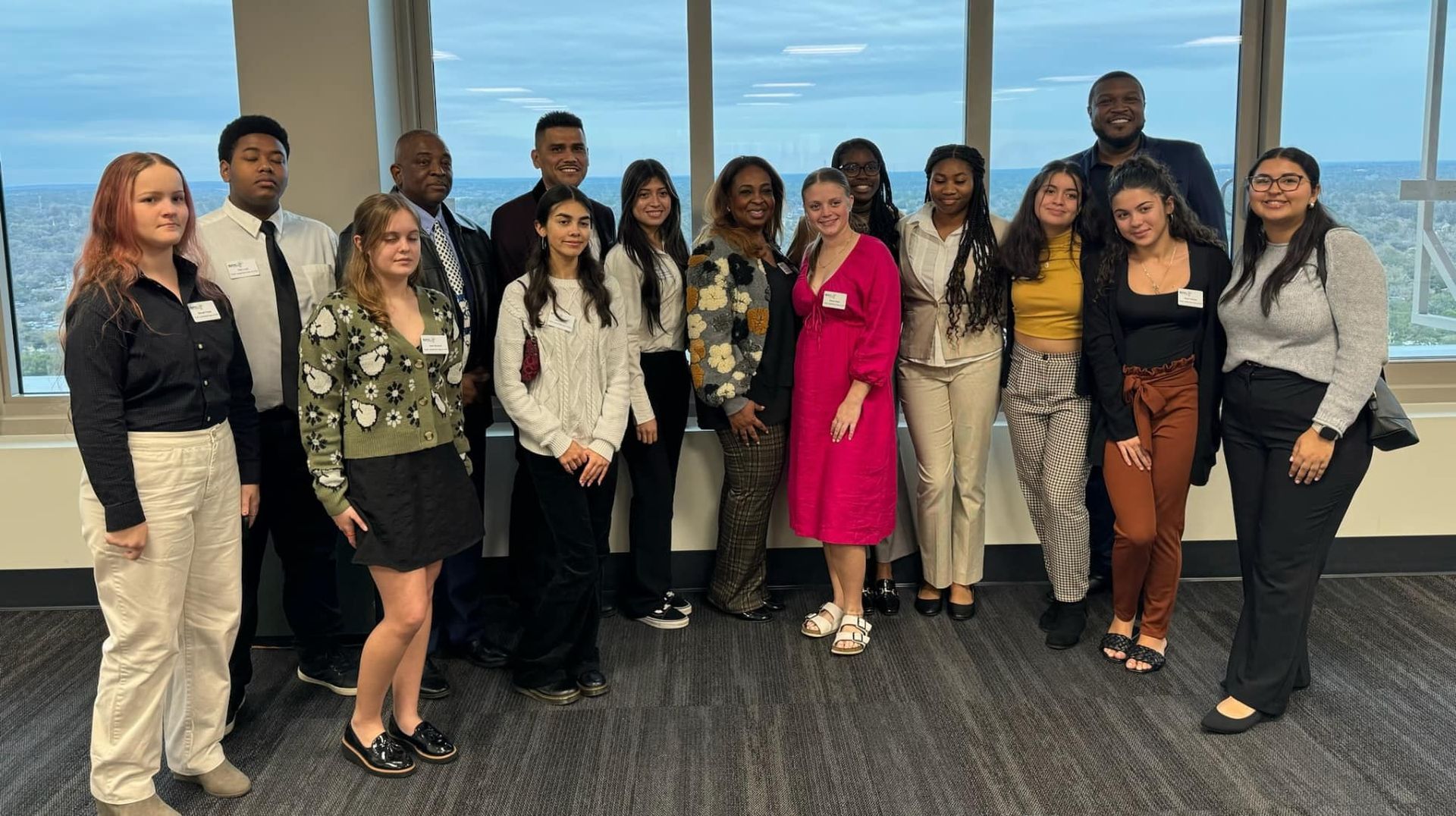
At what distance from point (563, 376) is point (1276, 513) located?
1.89 metres

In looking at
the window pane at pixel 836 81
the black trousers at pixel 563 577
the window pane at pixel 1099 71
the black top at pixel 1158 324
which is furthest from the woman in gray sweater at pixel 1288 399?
the black trousers at pixel 563 577

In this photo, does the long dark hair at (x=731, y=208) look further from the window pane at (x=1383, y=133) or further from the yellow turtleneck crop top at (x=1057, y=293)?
the window pane at (x=1383, y=133)

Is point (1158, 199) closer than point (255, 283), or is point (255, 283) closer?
point (255, 283)

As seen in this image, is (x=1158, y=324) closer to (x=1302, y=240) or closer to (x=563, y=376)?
(x=1302, y=240)

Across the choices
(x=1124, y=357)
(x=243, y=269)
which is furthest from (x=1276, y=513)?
(x=243, y=269)

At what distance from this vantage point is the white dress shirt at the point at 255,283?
107 inches

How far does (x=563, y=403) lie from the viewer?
9.34ft

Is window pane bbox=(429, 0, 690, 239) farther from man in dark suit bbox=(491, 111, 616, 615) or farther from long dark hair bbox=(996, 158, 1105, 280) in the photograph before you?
long dark hair bbox=(996, 158, 1105, 280)

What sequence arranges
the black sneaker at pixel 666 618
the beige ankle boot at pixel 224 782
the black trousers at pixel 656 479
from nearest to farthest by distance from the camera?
the beige ankle boot at pixel 224 782
the black trousers at pixel 656 479
the black sneaker at pixel 666 618

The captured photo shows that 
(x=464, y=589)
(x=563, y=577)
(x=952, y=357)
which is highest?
(x=952, y=357)

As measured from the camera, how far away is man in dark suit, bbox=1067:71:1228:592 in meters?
3.57

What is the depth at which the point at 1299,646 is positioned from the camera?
9.11 feet

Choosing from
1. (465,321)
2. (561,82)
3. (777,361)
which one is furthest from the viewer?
(561,82)

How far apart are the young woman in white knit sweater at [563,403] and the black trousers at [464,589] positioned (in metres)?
0.32
